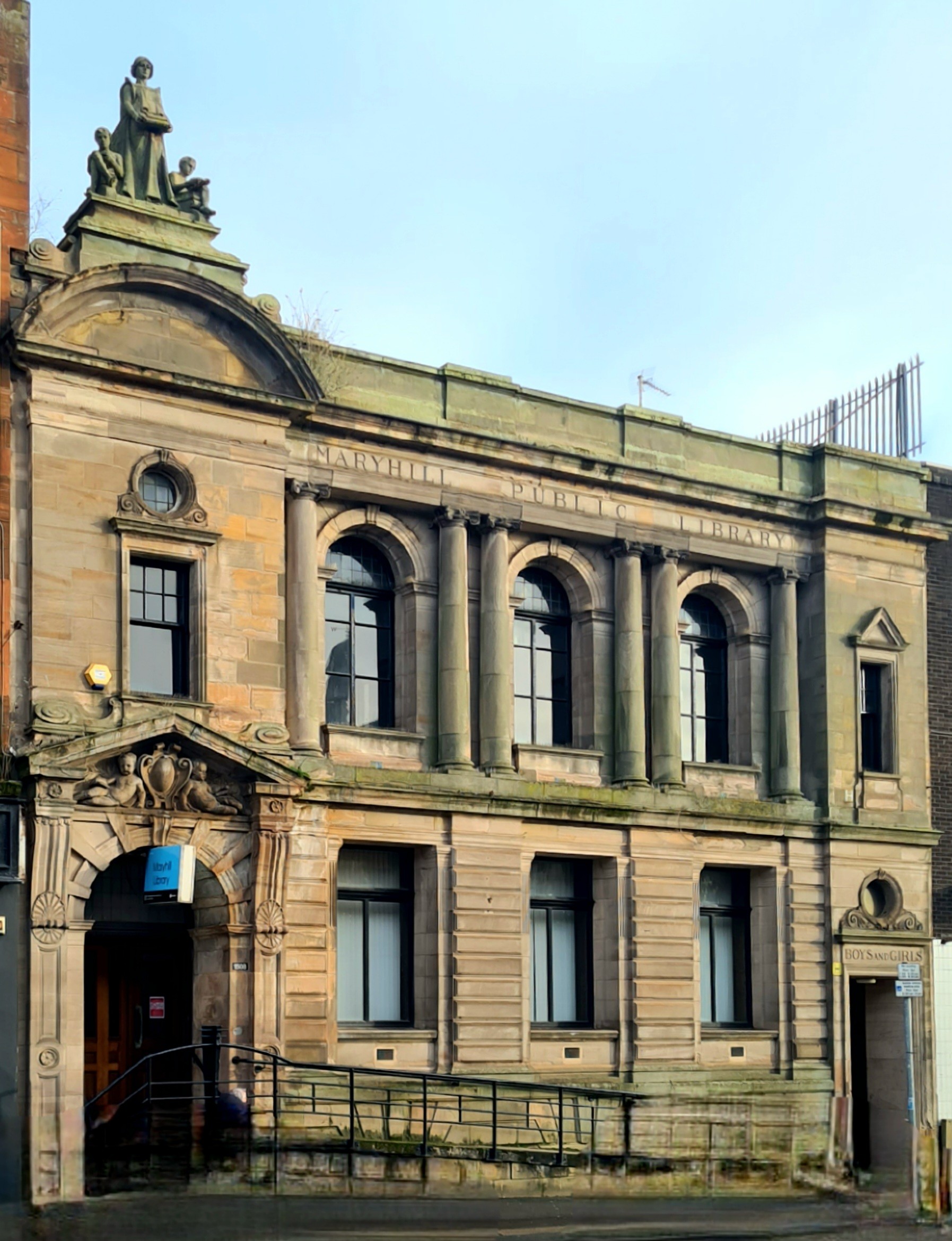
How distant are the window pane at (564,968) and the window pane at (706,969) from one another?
2.52 metres

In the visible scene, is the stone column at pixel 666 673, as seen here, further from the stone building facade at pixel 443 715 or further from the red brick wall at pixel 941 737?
the red brick wall at pixel 941 737

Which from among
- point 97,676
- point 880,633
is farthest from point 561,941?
point 97,676

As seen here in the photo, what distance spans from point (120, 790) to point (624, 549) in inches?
397

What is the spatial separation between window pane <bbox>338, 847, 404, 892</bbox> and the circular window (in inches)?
224

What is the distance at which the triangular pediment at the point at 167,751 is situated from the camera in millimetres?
23438

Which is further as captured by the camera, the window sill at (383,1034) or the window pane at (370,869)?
the window pane at (370,869)

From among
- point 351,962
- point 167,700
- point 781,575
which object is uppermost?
point 781,575

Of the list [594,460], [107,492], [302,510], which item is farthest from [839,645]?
[107,492]

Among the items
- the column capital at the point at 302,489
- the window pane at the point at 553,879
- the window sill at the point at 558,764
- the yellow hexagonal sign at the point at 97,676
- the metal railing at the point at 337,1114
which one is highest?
the column capital at the point at 302,489

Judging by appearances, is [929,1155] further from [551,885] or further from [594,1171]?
[551,885]

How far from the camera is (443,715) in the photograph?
28328 mm

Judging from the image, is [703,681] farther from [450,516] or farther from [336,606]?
[336,606]

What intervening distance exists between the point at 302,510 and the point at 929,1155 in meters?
12.8

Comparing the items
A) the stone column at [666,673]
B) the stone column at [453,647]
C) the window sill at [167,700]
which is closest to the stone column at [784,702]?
the stone column at [666,673]
